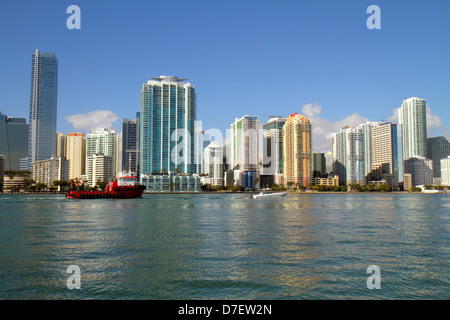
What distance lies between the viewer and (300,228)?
35.9 metres

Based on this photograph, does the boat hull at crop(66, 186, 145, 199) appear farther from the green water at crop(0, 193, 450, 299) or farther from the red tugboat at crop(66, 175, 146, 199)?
the green water at crop(0, 193, 450, 299)

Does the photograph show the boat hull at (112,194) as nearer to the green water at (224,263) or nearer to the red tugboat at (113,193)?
the red tugboat at (113,193)

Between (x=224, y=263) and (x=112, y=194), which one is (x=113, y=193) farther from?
(x=224, y=263)

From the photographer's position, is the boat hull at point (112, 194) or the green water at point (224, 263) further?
the boat hull at point (112, 194)

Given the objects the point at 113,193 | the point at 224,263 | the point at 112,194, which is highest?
the point at 113,193

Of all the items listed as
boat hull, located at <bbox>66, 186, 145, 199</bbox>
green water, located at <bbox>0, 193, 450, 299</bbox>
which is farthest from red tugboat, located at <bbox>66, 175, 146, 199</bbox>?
green water, located at <bbox>0, 193, 450, 299</bbox>

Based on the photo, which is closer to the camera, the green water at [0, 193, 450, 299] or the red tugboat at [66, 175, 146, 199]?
the green water at [0, 193, 450, 299]

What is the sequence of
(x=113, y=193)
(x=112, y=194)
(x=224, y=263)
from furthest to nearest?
(x=113, y=193), (x=112, y=194), (x=224, y=263)

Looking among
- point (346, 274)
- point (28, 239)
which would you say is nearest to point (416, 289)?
point (346, 274)

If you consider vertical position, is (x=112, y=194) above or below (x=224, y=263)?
above

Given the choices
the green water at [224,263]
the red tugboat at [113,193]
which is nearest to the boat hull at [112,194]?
the red tugboat at [113,193]

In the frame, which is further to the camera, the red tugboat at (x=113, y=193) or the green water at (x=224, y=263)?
the red tugboat at (x=113, y=193)

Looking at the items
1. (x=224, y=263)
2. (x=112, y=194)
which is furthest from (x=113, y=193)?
(x=224, y=263)
